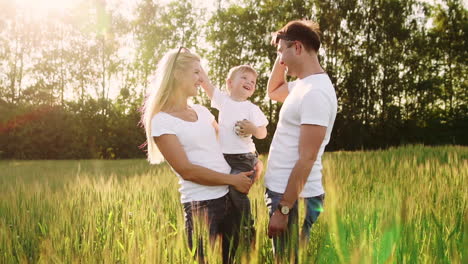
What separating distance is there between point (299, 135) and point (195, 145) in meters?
0.59

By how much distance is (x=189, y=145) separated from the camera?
2258 millimetres

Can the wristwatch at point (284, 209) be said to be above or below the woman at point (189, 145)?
below

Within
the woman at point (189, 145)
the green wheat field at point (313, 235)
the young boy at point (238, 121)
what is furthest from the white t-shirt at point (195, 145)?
the young boy at point (238, 121)

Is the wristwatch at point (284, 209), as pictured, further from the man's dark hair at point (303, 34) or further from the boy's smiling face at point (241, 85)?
the boy's smiling face at point (241, 85)

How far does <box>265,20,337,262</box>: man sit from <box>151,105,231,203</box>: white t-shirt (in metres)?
0.33

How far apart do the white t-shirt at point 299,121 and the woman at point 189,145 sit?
0.66 feet

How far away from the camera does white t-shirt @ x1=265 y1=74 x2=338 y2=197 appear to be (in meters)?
2.05

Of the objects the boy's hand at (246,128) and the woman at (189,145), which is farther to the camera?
the boy's hand at (246,128)

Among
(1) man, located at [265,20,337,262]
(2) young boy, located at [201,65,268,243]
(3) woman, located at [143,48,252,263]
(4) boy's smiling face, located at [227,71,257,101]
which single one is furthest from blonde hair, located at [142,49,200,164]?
(4) boy's smiling face, located at [227,71,257,101]

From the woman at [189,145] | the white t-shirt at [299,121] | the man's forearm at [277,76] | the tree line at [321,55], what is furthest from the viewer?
the tree line at [321,55]

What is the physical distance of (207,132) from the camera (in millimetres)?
2318

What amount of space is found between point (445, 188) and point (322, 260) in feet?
8.09

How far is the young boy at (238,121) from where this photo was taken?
2996 mm

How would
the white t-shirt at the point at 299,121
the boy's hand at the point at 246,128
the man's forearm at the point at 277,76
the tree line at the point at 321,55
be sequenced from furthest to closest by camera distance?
1. the tree line at the point at 321,55
2. the boy's hand at the point at 246,128
3. the man's forearm at the point at 277,76
4. the white t-shirt at the point at 299,121
